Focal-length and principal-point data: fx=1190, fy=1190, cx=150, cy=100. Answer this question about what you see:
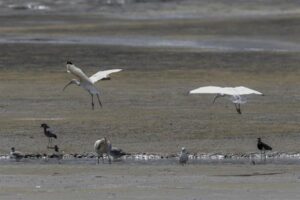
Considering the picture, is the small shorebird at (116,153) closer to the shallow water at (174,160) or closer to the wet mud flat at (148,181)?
the shallow water at (174,160)

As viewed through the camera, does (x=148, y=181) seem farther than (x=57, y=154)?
No

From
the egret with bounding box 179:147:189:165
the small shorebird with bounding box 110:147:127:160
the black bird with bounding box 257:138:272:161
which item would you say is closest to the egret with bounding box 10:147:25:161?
the small shorebird with bounding box 110:147:127:160

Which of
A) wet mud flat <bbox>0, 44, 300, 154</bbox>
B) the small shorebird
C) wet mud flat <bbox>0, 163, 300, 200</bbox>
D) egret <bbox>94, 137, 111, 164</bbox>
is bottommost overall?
wet mud flat <bbox>0, 163, 300, 200</bbox>

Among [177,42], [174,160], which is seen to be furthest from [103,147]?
[177,42]

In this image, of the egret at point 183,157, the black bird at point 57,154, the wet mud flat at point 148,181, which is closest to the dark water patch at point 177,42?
the black bird at point 57,154

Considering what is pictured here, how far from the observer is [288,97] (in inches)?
969

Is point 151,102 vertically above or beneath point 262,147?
above

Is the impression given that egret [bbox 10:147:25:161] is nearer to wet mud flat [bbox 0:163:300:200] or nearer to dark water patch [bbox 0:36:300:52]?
wet mud flat [bbox 0:163:300:200]

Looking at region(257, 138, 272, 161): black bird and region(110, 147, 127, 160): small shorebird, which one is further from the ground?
region(257, 138, 272, 161): black bird

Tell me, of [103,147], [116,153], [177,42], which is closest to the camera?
[103,147]

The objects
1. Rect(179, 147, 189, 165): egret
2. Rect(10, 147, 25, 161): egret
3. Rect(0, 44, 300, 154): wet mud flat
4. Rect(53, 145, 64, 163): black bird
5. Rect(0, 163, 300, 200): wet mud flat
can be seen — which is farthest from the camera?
Rect(0, 44, 300, 154): wet mud flat

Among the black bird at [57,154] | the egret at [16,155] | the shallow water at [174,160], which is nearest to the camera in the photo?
the shallow water at [174,160]

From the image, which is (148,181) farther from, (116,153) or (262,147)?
(262,147)

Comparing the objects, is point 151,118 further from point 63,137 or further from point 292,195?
point 292,195
